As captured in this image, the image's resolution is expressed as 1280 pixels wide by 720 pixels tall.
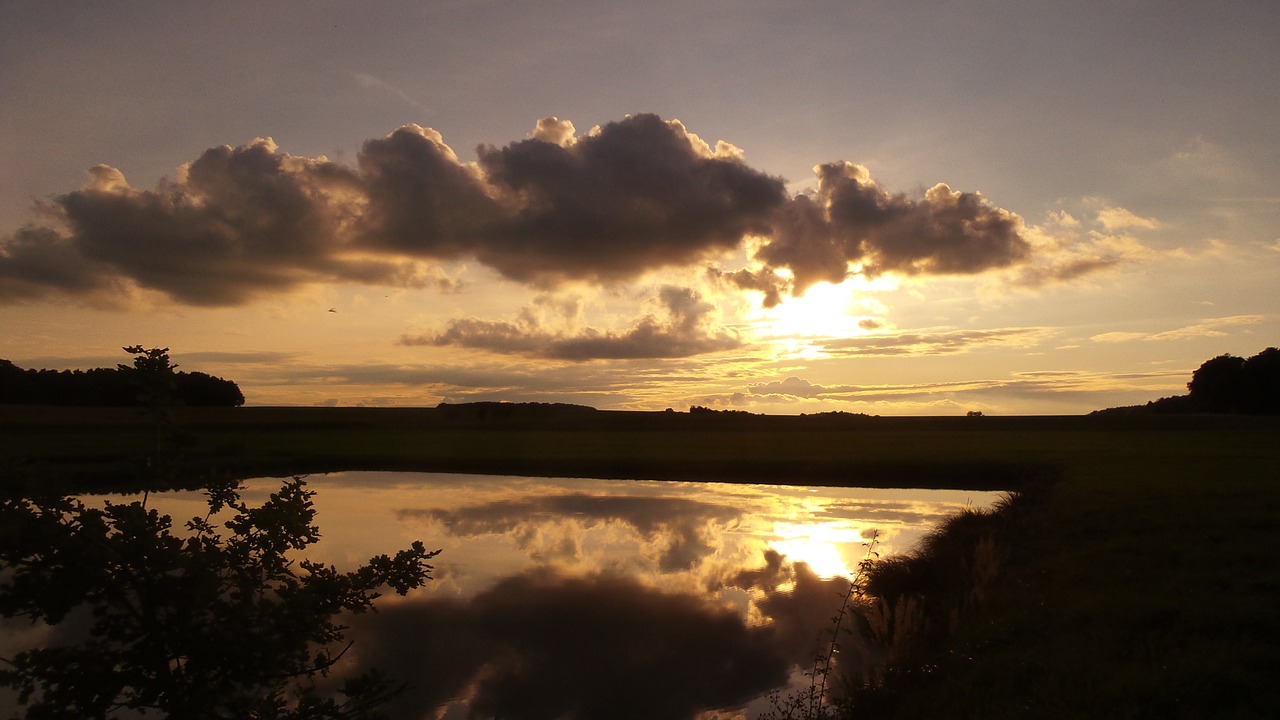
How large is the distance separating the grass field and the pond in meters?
3.21

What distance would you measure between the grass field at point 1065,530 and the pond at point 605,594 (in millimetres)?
3209

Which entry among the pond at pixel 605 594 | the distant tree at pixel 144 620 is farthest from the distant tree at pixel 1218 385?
the distant tree at pixel 144 620

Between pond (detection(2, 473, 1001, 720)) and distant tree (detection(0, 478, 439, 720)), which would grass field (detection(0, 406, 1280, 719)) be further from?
pond (detection(2, 473, 1001, 720))

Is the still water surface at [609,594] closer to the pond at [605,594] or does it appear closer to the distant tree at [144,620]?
the pond at [605,594]

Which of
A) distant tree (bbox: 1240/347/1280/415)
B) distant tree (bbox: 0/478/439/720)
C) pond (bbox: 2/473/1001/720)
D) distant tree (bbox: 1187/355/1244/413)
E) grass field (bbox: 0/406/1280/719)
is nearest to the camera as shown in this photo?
distant tree (bbox: 0/478/439/720)

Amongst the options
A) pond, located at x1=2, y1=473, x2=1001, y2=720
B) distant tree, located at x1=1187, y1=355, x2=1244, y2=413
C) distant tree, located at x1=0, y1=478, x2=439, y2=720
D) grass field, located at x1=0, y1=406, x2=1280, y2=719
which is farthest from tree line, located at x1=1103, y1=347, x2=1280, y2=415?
distant tree, located at x1=0, y1=478, x2=439, y2=720

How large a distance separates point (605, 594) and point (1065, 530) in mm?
12421

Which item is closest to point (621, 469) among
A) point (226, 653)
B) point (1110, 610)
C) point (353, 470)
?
point (353, 470)

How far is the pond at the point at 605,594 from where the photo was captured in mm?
11344

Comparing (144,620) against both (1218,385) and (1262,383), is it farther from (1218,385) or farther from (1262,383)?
(1218,385)

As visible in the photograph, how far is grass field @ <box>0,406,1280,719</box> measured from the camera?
9.28m

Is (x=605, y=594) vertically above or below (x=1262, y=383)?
below

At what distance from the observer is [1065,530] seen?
20.7 metres

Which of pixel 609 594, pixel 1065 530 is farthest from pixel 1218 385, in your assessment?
pixel 609 594
